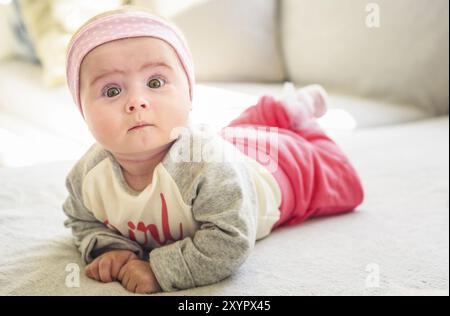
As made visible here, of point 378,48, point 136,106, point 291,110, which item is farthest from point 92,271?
point 378,48

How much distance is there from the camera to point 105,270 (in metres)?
0.84

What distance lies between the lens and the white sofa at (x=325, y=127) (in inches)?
34.4

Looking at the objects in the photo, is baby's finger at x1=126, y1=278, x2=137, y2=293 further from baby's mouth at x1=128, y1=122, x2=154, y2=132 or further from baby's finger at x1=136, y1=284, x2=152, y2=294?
baby's mouth at x1=128, y1=122, x2=154, y2=132

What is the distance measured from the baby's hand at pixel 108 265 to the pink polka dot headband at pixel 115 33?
0.23 metres

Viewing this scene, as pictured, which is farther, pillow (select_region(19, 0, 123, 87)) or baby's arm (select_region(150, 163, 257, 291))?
pillow (select_region(19, 0, 123, 87))

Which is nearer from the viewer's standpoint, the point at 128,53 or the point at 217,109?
the point at 128,53

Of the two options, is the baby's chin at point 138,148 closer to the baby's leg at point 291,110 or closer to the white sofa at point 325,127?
the white sofa at point 325,127

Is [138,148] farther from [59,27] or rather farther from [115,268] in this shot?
[59,27]

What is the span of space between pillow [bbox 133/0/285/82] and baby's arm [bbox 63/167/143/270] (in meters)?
1.14

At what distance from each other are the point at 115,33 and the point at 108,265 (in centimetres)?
32

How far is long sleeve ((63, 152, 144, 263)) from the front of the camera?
0.89 meters

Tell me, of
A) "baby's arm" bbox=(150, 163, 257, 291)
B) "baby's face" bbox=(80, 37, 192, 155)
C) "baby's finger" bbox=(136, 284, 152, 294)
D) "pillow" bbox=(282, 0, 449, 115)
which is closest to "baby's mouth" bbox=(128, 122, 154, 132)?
"baby's face" bbox=(80, 37, 192, 155)
